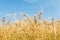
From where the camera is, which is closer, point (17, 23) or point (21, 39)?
point (21, 39)

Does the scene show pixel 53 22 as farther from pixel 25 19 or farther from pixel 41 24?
pixel 25 19

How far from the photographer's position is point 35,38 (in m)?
4.64

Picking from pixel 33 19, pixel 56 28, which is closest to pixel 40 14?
pixel 33 19

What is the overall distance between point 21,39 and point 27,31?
0.23 meters

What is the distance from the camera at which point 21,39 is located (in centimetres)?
466

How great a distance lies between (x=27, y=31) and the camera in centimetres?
474

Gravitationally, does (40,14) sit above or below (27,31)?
above

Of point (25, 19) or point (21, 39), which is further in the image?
point (25, 19)

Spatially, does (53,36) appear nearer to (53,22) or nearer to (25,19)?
(53,22)

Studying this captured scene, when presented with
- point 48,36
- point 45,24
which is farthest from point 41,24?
point 48,36

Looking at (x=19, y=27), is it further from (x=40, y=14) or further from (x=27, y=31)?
(x=40, y=14)

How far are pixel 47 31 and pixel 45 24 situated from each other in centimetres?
23

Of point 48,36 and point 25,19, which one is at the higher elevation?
point 25,19

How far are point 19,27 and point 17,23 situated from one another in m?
0.15
